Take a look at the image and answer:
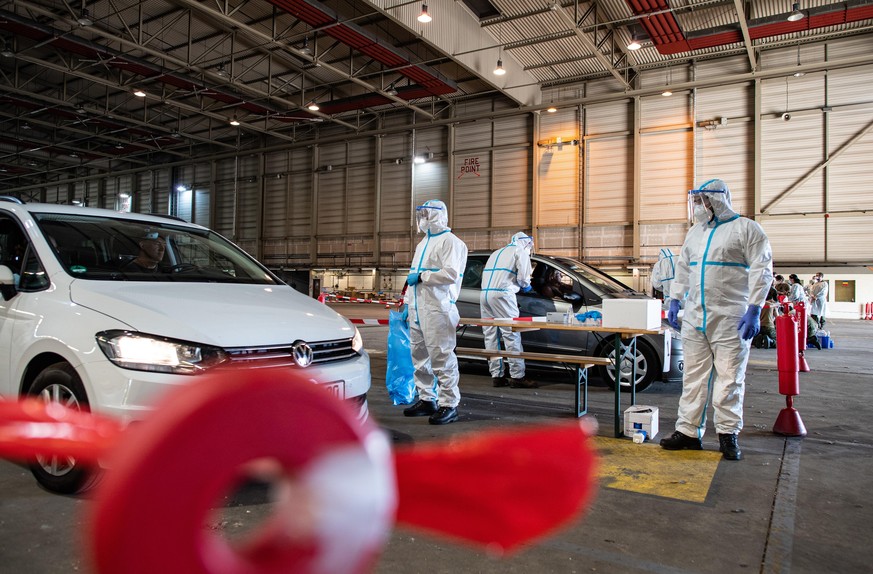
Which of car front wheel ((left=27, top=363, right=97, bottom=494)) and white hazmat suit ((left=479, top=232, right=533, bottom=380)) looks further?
white hazmat suit ((left=479, top=232, right=533, bottom=380))

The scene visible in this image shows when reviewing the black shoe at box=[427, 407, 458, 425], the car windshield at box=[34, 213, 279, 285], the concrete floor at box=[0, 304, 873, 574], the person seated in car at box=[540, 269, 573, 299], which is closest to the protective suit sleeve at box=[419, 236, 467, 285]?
the black shoe at box=[427, 407, 458, 425]

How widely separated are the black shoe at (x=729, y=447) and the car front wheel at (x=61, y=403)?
12.7ft

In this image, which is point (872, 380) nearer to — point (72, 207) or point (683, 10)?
point (72, 207)

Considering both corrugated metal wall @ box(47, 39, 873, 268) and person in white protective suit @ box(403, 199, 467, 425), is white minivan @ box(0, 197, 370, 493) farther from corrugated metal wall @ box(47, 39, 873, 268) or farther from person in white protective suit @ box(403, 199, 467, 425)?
corrugated metal wall @ box(47, 39, 873, 268)

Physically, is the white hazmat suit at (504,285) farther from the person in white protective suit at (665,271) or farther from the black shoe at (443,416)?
the person in white protective suit at (665,271)

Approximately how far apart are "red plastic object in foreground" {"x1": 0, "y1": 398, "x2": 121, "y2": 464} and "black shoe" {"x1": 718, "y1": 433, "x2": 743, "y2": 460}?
4089mm

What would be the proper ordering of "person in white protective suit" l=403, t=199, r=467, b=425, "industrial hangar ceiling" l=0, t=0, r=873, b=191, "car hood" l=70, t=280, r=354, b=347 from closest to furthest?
"car hood" l=70, t=280, r=354, b=347
"person in white protective suit" l=403, t=199, r=467, b=425
"industrial hangar ceiling" l=0, t=0, r=873, b=191

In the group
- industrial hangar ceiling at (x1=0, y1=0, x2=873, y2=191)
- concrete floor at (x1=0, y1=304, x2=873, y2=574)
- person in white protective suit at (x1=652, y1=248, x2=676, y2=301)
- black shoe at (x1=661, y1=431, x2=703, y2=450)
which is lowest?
concrete floor at (x1=0, y1=304, x2=873, y2=574)

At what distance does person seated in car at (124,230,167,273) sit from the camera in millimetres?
3555

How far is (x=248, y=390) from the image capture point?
1.61 feet

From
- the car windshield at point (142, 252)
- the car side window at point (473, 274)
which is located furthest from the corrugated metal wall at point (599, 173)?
the car windshield at point (142, 252)

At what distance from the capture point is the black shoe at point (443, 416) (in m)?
4.75

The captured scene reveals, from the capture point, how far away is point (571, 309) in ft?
21.5

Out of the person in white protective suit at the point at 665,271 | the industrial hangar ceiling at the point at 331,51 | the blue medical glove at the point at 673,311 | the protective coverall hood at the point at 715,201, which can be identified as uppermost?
the industrial hangar ceiling at the point at 331,51
